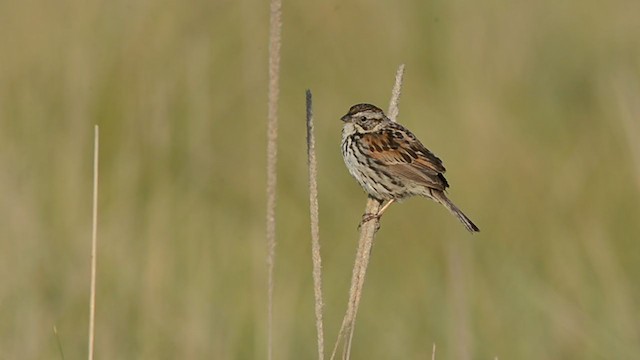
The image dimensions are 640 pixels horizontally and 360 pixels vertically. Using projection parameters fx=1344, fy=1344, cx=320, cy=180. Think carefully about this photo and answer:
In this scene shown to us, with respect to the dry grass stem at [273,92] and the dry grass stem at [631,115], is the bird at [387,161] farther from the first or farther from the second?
the dry grass stem at [273,92]

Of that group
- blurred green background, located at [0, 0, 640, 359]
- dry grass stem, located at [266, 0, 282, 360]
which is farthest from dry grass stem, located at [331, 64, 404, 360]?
blurred green background, located at [0, 0, 640, 359]

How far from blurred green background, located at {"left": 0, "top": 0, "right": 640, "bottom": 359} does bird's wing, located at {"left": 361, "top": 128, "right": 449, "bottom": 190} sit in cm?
42

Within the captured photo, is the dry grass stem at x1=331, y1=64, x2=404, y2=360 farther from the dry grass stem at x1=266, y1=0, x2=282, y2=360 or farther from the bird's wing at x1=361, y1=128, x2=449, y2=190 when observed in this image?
the bird's wing at x1=361, y1=128, x2=449, y2=190

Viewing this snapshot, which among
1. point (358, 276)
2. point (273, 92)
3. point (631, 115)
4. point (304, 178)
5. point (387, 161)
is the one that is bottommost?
point (358, 276)

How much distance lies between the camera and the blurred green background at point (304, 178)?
613 centimetres

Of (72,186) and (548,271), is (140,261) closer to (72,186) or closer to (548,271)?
(72,186)

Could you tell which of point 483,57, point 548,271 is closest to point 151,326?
point 548,271

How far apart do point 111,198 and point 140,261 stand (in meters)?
0.48

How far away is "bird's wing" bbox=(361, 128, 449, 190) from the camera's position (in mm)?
5273

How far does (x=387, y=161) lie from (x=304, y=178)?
84.3 inches

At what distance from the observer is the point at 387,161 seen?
212 inches

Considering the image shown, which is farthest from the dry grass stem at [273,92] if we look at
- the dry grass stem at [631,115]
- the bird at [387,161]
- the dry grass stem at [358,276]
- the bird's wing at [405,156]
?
the dry grass stem at [631,115]

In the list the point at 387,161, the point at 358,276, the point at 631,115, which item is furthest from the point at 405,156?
the point at 358,276

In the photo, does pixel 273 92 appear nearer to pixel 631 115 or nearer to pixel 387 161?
pixel 387 161
